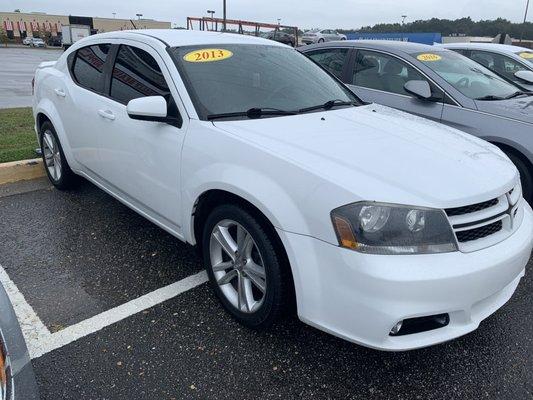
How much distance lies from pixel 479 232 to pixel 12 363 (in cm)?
209

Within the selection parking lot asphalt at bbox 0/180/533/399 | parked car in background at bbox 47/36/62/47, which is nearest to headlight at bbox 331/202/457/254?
parking lot asphalt at bbox 0/180/533/399

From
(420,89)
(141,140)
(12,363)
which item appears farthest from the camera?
(420,89)

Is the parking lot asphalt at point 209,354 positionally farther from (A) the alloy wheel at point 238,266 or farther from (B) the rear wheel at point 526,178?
(B) the rear wheel at point 526,178

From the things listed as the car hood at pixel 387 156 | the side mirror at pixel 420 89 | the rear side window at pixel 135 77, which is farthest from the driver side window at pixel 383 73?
the rear side window at pixel 135 77

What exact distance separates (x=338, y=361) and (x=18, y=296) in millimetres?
2076

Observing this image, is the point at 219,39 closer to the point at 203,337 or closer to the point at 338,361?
the point at 203,337

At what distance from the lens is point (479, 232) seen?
2.30m

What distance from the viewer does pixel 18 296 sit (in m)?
3.00

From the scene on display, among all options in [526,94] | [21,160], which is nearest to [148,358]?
[21,160]

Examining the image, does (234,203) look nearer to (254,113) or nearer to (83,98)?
(254,113)

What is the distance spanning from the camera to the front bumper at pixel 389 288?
203cm

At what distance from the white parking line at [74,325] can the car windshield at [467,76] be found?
3494 mm

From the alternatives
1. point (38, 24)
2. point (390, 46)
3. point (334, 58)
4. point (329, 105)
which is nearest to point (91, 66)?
point (329, 105)

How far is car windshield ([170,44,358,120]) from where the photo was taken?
300 centimetres
